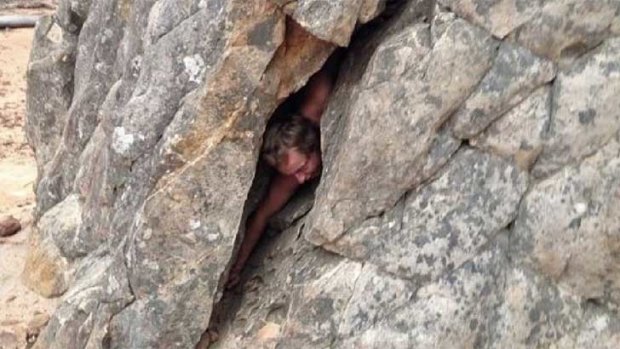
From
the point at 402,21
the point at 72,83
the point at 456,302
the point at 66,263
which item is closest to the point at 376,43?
the point at 402,21

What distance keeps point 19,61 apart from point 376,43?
12.5m

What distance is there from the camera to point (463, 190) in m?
5.81

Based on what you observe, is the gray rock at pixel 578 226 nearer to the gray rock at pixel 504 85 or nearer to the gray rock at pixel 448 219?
the gray rock at pixel 448 219

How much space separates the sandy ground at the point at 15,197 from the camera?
830cm

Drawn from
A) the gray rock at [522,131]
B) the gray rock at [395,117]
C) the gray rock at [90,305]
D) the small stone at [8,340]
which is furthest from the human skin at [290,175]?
the small stone at [8,340]

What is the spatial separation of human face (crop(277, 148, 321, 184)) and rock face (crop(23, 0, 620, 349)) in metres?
0.14

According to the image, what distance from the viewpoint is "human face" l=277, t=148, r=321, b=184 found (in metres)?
6.46

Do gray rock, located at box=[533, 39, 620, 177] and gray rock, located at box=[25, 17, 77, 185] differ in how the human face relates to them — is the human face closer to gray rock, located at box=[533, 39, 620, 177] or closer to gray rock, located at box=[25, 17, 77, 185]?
gray rock, located at box=[533, 39, 620, 177]

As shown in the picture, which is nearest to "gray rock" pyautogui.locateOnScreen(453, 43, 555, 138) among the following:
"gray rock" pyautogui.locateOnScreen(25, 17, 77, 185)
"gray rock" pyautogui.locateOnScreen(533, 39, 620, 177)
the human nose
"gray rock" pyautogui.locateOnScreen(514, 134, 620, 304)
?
"gray rock" pyautogui.locateOnScreen(533, 39, 620, 177)

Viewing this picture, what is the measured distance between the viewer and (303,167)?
654 cm

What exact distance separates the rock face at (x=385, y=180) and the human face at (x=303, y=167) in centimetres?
14

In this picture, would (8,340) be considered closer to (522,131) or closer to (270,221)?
(270,221)

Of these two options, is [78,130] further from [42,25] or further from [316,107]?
[316,107]

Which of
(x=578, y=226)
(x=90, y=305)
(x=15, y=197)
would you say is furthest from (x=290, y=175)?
(x=15, y=197)
